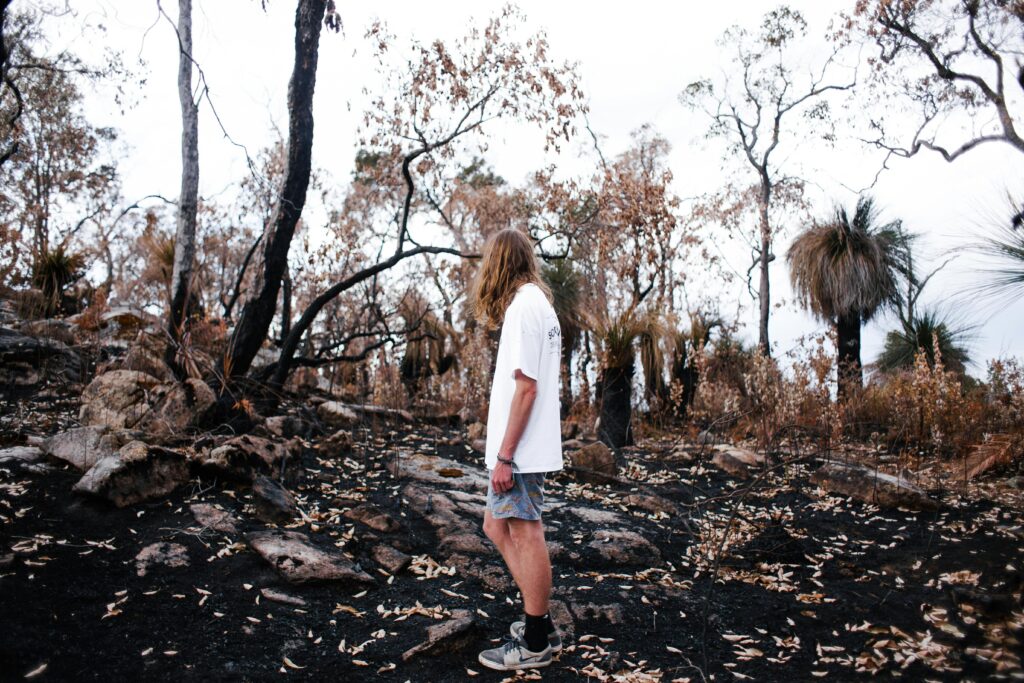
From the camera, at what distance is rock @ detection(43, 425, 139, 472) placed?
4.88m

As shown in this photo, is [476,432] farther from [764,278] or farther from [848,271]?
[764,278]

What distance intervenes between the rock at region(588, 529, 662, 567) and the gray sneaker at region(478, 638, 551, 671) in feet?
5.02

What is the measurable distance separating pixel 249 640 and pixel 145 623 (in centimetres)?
49

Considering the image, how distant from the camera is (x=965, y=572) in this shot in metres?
4.61

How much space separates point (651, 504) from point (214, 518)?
10.5ft

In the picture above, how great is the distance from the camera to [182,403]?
623cm

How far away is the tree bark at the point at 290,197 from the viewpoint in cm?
694

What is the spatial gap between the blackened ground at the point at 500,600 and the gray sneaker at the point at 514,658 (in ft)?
0.19

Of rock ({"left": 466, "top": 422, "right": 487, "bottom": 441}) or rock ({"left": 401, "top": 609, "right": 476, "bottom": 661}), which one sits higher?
rock ({"left": 466, "top": 422, "right": 487, "bottom": 441})

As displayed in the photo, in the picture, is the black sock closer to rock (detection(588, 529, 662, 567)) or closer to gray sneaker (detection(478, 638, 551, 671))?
gray sneaker (detection(478, 638, 551, 671))

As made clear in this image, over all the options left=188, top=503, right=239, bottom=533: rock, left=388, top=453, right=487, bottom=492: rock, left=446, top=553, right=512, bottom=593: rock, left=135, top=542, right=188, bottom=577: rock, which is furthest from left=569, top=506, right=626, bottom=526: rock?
left=135, top=542, right=188, bottom=577: rock

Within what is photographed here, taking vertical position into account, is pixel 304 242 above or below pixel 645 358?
above

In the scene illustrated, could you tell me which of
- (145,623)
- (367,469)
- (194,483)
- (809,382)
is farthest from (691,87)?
(145,623)

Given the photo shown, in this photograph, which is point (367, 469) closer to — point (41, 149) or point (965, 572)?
point (965, 572)
